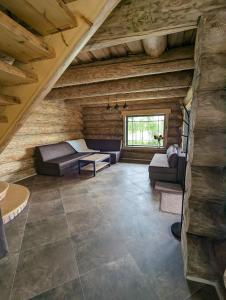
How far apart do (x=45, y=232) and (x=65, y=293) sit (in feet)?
3.04

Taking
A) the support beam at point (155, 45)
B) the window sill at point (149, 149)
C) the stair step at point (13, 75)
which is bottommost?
the window sill at point (149, 149)

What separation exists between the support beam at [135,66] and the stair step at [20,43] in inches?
63.0

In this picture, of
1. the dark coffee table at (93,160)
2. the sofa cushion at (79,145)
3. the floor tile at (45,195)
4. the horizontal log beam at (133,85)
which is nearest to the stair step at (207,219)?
the floor tile at (45,195)

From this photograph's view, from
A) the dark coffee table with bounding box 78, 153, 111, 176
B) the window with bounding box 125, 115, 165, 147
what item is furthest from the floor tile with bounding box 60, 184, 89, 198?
the window with bounding box 125, 115, 165, 147

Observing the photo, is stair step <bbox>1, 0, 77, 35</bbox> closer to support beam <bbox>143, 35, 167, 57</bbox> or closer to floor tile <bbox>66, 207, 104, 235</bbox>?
support beam <bbox>143, 35, 167, 57</bbox>

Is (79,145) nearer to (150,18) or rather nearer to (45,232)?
(45,232)

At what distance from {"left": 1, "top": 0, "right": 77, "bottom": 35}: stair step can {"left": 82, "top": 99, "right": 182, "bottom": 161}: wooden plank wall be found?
5122mm

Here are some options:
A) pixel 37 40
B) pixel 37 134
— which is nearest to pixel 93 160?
pixel 37 134

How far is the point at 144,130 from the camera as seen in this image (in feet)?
21.3

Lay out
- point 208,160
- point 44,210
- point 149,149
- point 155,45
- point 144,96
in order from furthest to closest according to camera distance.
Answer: point 149,149
point 144,96
point 44,210
point 155,45
point 208,160

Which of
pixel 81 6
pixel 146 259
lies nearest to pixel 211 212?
pixel 146 259

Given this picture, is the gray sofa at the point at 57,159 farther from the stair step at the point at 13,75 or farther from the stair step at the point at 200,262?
the stair step at the point at 200,262

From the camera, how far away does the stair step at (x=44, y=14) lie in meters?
0.98

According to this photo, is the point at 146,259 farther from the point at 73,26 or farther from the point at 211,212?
the point at 73,26
